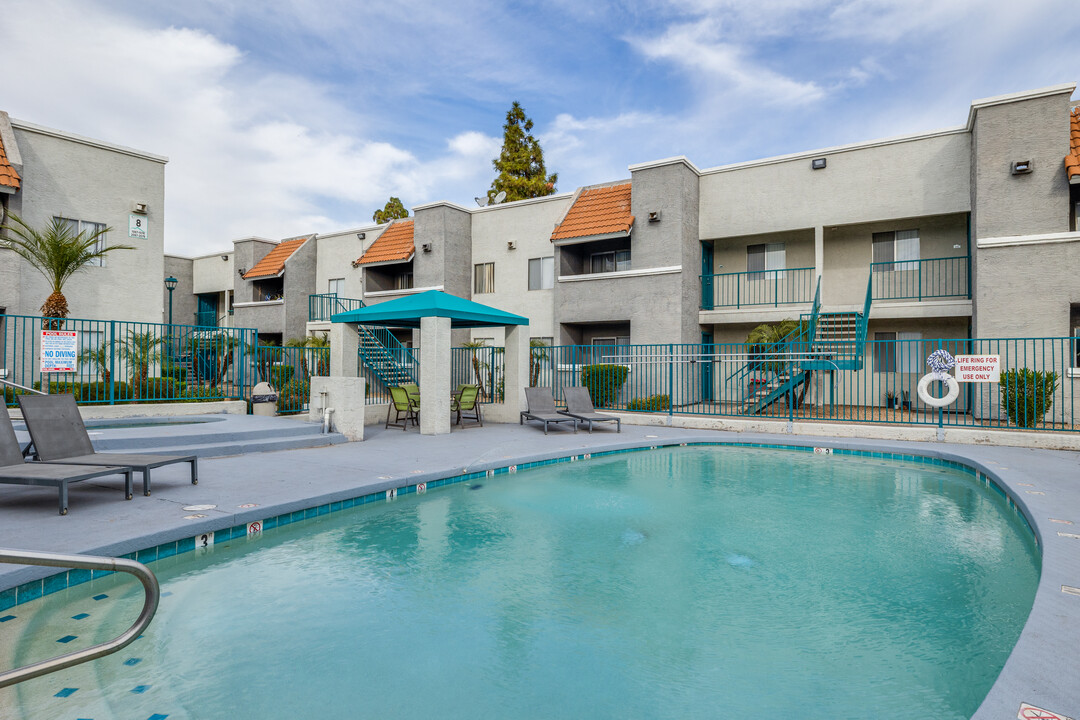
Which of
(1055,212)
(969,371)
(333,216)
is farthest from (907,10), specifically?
(333,216)

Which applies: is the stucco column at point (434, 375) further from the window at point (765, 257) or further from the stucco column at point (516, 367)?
the window at point (765, 257)

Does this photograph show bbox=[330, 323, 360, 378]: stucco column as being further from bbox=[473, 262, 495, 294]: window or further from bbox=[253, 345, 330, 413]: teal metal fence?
bbox=[473, 262, 495, 294]: window

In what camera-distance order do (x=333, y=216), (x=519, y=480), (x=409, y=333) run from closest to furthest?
(x=519, y=480), (x=409, y=333), (x=333, y=216)

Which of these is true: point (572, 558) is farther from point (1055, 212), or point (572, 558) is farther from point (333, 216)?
point (333, 216)

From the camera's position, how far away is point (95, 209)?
688 inches

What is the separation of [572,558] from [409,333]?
67.7 ft

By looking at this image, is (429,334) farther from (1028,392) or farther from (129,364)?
(1028,392)

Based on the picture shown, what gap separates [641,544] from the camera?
5.45 meters

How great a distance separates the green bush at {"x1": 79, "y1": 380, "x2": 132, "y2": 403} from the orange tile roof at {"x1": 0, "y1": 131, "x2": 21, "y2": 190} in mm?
7567

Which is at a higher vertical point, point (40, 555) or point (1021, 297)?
point (1021, 297)

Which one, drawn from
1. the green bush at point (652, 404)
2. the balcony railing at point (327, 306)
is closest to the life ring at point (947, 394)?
the green bush at point (652, 404)

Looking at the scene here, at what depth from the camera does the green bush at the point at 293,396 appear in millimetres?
13672

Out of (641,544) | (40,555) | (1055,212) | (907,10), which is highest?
(907,10)

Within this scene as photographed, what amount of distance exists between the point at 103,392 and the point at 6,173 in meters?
8.45
